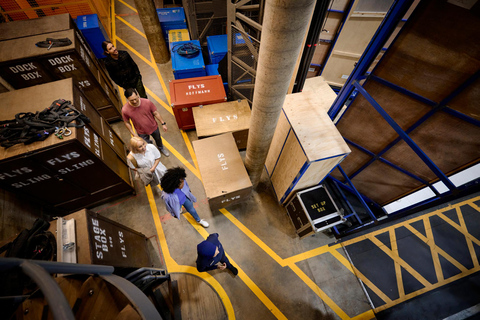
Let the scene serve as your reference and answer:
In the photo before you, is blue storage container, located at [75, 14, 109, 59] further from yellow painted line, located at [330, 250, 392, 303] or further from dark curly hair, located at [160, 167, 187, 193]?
yellow painted line, located at [330, 250, 392, 303]

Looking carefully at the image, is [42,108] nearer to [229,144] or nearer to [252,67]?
[229,144]

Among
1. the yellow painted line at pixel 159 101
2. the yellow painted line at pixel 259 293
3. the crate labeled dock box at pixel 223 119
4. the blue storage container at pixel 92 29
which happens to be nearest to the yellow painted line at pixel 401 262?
the yellow painted line at pixel 259 293

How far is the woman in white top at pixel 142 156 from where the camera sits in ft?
10.9

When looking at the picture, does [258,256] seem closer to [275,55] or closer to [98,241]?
[98,241]

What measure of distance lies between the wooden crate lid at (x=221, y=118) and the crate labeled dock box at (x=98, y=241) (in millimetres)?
2725

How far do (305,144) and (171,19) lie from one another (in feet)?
24.7

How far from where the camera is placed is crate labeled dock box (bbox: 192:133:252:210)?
3867 mm

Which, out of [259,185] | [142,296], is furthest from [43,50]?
[259,185]

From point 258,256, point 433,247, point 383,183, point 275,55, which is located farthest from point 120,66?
point 433,247

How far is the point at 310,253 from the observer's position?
4215 mm

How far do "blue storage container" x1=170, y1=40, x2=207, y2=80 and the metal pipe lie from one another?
584 cm

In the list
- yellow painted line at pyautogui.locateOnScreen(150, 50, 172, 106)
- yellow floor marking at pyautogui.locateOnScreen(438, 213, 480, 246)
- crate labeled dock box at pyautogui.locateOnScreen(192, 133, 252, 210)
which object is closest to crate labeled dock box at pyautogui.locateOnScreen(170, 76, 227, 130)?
yellow painted line at pyautogui.locateOnScreen(150, 50, 172, 106)

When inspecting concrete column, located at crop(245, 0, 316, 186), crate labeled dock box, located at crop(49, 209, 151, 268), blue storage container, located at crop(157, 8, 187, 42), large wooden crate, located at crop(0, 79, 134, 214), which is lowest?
crate labeled dock box, located at crop(49, 209, 151, 268)

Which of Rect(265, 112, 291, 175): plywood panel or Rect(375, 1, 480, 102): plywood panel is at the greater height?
Rect(265, 112, 291, 175): plywood panel
